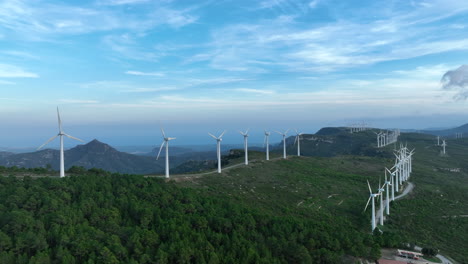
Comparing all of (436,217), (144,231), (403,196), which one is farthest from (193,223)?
(403,196)

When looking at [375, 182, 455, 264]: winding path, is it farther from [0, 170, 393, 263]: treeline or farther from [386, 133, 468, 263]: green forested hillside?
[0, 170, 393, 263]: treeline

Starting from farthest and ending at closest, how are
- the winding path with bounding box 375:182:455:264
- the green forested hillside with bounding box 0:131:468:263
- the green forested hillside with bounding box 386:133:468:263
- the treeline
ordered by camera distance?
the green forested hillside with bounding box 386:133:468:263
the winding path with bounding box 375:182:455:264
the green forested hillside with bounding box 0:131:468:263
the treeline

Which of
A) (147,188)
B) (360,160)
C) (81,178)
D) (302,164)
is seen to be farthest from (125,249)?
(360,160)

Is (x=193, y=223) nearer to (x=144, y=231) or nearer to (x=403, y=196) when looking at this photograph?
(x=144, y=231)

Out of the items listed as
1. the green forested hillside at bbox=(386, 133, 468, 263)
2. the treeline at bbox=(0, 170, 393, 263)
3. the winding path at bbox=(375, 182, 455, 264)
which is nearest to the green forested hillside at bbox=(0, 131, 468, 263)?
the treeline at bbox=(0, 170, 393, 263)

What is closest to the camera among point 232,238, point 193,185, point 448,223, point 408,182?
point 232,238

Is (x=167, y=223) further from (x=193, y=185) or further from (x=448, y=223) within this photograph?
(x=448, y=223)

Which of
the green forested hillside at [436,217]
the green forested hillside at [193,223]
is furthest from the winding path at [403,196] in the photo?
the green forested hillside at [193,223]

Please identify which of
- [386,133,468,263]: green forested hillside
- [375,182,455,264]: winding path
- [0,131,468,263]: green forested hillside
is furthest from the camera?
[386,133,468,263]: green forested hillside
